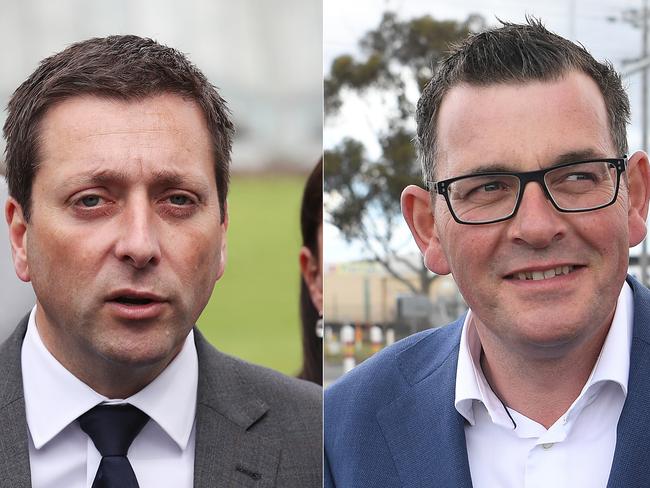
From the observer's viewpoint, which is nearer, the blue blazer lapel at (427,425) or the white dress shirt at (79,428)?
the white dress shirt at (79,428)

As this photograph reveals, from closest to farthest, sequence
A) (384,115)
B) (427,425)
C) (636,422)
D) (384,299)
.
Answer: (636,422) < (427,425) < (384,299) < (384,115)

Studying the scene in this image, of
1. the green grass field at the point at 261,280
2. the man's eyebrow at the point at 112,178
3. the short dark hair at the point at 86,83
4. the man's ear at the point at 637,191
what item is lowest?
the green grass field at the point at 261,280

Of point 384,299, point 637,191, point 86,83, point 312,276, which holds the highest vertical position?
point 86,83

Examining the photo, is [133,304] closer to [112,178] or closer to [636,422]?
[112,178]

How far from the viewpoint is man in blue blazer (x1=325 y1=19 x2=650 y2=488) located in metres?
1.79

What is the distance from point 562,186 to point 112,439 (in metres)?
1.14

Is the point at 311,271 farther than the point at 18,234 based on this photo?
Yes

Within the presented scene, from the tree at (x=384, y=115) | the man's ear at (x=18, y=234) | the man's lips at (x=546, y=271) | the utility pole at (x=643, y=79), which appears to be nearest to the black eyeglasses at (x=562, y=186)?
the man's lips at (x=546, y=271)

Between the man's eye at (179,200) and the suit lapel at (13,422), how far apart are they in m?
0.47

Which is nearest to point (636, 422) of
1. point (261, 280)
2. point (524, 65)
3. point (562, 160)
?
point (562, 160)

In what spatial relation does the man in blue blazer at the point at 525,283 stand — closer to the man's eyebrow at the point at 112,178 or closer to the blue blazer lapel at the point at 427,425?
the blue blazer lapel at the point at 427,425

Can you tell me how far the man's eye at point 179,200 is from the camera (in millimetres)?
1711

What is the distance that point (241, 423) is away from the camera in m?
1.86

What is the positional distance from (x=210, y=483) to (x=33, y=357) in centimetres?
48
